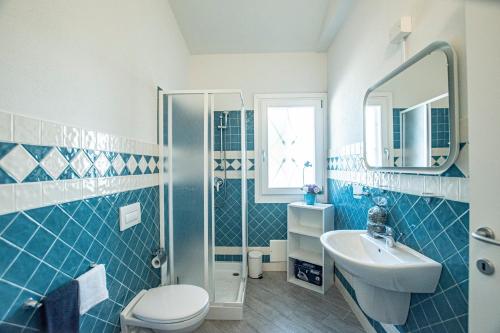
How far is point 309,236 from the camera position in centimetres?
241

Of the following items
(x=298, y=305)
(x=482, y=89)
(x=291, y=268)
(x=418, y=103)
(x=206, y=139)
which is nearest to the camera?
(x=482, y=89)

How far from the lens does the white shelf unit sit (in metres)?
2.23

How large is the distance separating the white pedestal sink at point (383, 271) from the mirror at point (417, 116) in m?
0.47

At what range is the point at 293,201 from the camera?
2.67 meters

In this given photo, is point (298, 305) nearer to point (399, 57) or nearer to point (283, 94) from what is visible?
point (399, 57)

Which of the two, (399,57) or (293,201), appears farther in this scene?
(293,201)

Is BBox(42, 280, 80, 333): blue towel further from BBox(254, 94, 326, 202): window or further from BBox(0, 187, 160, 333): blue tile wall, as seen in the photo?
BBox(254, 94, 326, 202): window

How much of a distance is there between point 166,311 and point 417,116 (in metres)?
1.84

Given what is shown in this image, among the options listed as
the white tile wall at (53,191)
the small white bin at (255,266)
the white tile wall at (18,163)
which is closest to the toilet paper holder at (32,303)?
the white tile wall at (53,191)

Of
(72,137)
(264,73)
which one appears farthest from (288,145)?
(72,137)

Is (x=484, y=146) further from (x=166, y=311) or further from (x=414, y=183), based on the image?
(x=166, y=311)

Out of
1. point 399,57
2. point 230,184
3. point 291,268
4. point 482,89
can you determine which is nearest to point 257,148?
point 230,184

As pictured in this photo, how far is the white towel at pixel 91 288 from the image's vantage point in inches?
38.0

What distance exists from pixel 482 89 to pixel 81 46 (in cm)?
165
